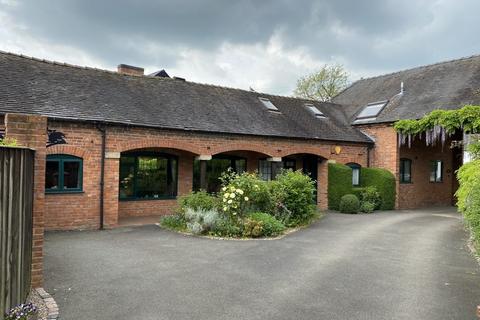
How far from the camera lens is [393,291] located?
19.5 ft

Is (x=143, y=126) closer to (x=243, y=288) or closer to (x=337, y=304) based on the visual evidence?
(x=243, y=288)

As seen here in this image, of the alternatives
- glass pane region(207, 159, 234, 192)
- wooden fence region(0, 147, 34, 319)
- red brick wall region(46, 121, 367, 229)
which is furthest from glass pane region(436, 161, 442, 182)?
wooden fence region(0, 147, 34, 319)

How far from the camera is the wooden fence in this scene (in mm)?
3732

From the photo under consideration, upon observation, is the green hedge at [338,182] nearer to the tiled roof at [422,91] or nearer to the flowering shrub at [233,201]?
the tiled roof at [422,91]

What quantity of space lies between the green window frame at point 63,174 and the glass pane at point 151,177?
2753 millimetres

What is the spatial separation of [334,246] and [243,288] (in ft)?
13.1

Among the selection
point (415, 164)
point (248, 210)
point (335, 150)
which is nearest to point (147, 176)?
point (248, 210)

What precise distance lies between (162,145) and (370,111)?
12.0 m

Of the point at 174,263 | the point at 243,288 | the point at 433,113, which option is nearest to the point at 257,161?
the point at 433,113

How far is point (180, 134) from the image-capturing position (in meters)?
13.4

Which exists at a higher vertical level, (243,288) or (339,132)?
(339,132)

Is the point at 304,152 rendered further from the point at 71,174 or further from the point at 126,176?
the point at 71,174

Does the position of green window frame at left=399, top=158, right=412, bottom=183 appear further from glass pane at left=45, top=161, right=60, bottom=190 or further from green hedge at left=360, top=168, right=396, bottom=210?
glass pane at left=45, top=161, right=60, bottom=190

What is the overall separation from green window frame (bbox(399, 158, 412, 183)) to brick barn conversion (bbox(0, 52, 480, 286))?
59mm
